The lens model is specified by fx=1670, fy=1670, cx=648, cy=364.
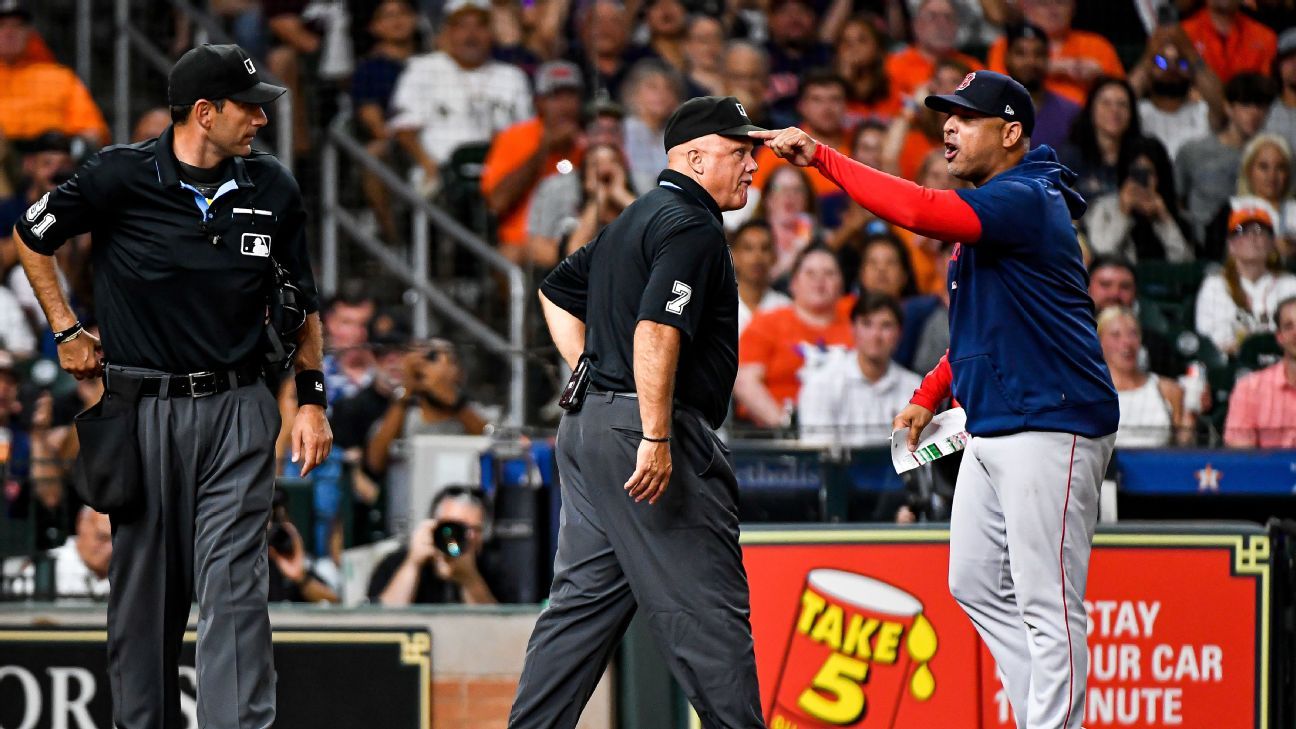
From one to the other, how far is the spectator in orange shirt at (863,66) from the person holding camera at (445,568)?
166 inches

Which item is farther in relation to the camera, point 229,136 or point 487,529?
point 487,529

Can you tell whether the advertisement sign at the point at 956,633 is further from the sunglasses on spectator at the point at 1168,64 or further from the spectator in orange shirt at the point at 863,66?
the spectator in orange shirt at the point at 863,66

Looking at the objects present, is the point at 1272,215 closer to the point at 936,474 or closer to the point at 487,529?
the point at 936,474

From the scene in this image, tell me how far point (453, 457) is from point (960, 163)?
2.74 meters

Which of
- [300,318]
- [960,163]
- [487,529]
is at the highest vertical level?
[960,163]

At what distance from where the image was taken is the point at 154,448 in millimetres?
4332

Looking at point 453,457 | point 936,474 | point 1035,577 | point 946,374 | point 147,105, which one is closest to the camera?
point 1035,577

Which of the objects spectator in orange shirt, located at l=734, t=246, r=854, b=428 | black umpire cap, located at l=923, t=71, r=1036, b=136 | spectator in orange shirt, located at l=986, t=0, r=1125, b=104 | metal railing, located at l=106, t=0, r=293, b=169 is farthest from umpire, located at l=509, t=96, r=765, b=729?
metal railing, located at l=106, t=0, r=293, b=169

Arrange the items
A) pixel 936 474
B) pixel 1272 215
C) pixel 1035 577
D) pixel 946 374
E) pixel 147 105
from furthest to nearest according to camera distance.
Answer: pixel 147 105
pixel 1272 215
pixel 936 474
pixel 946 374
pixel 1035 577

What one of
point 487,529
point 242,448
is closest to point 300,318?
point 242,448

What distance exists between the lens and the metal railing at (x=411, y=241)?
29.6 feet

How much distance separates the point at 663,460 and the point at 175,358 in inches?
52.4

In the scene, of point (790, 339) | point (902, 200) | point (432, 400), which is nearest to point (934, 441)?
point (902, 200)

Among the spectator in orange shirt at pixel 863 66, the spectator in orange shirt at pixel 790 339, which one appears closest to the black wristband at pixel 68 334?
the spectator in orange shirt at pixel 790 339
